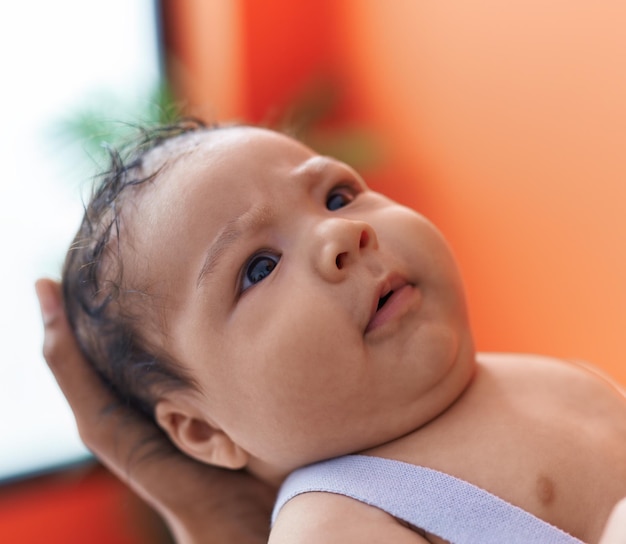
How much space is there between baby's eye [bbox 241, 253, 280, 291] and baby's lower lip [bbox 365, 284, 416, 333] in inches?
5.0

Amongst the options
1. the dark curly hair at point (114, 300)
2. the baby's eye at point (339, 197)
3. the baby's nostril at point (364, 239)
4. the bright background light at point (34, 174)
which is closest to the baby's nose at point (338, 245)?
the baby's nostril at point (364, 239)

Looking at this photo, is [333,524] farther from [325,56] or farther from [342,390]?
[325,56]

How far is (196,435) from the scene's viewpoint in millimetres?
903

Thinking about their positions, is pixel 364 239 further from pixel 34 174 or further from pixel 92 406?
pixel 34 174

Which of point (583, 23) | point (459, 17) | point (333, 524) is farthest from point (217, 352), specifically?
point (459, 17)

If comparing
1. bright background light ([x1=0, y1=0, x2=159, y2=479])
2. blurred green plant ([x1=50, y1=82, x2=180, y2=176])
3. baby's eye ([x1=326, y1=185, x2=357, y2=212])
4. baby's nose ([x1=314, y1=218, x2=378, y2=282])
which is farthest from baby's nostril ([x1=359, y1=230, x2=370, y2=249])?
bright background light ([x1=0, y1=0, x2=159, y2=479])

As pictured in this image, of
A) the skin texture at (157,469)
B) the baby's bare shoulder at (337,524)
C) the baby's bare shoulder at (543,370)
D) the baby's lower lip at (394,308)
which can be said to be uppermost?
the baby's lower lip at (394,308)

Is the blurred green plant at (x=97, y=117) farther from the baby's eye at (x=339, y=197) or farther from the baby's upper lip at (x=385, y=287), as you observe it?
the baby's upper lip at (x=385, y=287)

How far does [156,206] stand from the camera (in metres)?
0.84

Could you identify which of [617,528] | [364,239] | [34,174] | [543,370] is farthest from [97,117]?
[617,528]

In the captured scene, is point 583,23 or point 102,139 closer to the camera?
point 583,23

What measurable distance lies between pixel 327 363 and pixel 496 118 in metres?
0.99

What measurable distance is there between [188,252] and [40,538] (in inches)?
55.7

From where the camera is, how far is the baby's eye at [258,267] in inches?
32.2
